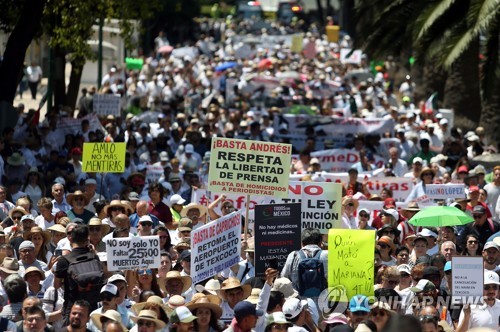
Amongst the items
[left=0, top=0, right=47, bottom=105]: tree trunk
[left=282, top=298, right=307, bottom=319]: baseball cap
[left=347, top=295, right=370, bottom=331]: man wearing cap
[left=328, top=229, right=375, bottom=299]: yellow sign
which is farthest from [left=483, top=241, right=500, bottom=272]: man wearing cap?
[left=0, top=0, right=47, bottom=105]: tree trunk

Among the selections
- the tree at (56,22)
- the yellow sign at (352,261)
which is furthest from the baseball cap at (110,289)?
the tree at (56,22)

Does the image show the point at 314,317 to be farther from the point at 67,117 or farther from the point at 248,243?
the point at 67,117

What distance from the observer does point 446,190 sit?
18188 mm

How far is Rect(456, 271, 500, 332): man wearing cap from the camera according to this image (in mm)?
12578

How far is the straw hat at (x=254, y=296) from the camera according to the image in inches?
485

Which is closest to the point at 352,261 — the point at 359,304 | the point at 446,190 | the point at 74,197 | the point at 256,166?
the point at 359,304

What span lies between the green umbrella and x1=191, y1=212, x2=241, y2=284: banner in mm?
2345

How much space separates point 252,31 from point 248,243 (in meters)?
65.2

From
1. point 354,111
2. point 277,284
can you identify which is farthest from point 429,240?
point 354,111

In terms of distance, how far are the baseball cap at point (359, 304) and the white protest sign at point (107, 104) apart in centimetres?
1743

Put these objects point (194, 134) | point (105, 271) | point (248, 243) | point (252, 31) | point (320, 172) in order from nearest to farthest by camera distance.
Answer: point (105, 271), point (248, 243), point (320, 172), point (194, 134), point (252, 31)

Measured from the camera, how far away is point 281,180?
15602mm

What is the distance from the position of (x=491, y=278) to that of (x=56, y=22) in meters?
16.3

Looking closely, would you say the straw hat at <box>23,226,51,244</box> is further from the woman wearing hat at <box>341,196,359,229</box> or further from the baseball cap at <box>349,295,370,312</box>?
the woman wearing hat at <box>341,196,359,229</box>
